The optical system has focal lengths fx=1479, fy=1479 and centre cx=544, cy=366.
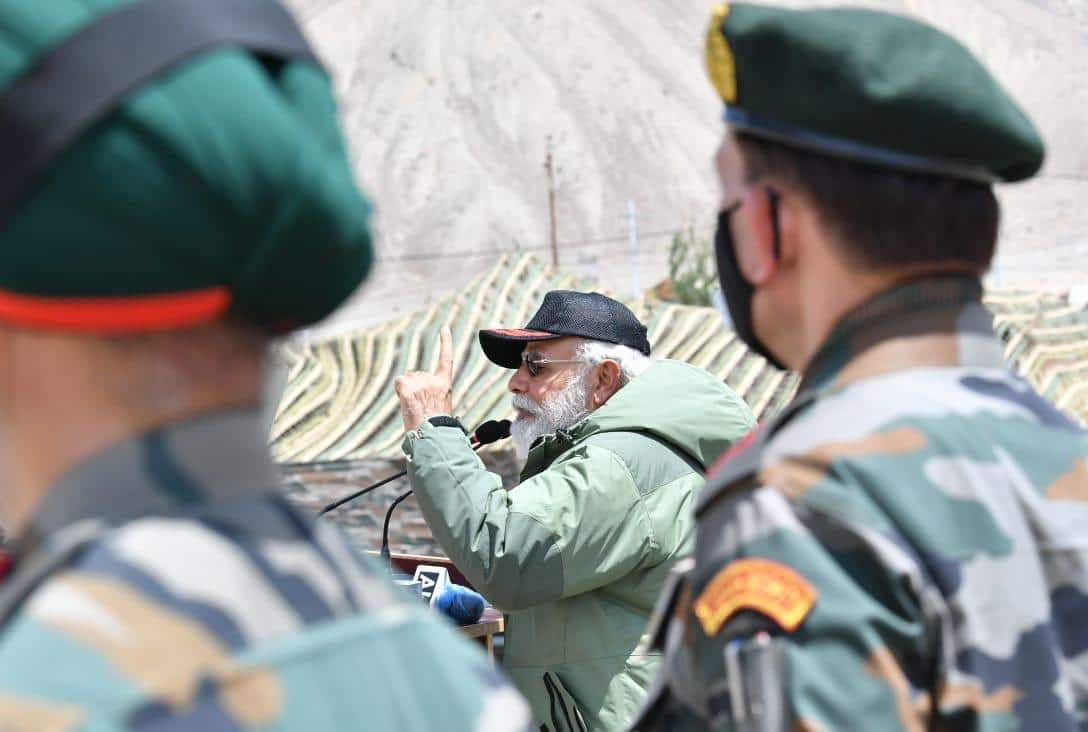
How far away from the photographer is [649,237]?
45.4 m

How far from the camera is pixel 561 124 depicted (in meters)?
48.7

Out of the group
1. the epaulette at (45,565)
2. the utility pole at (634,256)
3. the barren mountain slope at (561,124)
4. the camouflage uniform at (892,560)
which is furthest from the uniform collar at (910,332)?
the barren mountain slope at (561,124)

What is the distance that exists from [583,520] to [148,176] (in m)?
2.02

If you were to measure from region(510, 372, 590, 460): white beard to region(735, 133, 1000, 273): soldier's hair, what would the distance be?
199 centimetres

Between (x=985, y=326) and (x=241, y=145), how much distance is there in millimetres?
929

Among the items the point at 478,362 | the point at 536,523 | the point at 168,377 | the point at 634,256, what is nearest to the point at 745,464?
the point at 168,377

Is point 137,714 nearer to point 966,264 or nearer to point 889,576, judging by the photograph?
point 889,576

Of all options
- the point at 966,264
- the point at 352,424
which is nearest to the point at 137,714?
the point at 966,264

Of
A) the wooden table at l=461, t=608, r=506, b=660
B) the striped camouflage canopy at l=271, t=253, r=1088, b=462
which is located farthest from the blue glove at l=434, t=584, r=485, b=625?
the striped camouflage canopy at l=271, t=253, r=1088, b=462

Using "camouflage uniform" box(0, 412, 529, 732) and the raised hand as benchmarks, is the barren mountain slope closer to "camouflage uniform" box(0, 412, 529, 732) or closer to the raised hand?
the raised hand

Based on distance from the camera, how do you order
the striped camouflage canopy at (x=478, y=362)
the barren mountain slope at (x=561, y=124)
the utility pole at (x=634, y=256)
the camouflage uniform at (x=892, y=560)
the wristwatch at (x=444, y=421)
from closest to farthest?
the camouflage uniform at (x=892, y=560)
the wristwatch at (x=444, y=421)
the striped camouflage canopy at (x=478, y=362)
the utility pole at (x=634, y=256)
the barren mountain slope at (x=561, y=124)

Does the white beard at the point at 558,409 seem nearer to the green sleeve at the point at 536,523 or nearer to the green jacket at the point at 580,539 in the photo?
the green jacket at the point at 580,539

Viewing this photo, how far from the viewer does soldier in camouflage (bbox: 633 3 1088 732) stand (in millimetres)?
1404

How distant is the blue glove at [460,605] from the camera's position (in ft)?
11.4
